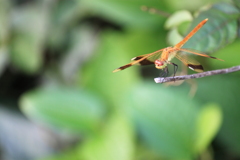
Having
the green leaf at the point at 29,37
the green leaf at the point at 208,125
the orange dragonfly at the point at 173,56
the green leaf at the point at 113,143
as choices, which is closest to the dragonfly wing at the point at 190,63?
the orange dragonfly at the point at 173,56

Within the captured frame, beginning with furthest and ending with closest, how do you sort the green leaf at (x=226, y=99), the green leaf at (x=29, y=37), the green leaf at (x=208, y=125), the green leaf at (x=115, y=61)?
the green leaf at (x=29, y=37) → the green leaf at (x=115, y=61) → the green leaf at (x=226, y=99) → the green leaf at (x=208, y=125)

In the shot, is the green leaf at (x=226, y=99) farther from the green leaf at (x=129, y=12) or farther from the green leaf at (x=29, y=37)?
the green leaf at (x=29, y=37)

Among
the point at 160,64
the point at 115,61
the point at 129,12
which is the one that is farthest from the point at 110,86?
the point at 160,64

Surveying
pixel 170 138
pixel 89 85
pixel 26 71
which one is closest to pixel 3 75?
pixel 26 71

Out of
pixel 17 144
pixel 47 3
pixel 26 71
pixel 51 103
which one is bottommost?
pixel 17 144

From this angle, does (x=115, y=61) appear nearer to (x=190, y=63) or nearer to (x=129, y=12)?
(x=129, y=12)

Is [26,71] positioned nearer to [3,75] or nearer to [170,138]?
[3,75]

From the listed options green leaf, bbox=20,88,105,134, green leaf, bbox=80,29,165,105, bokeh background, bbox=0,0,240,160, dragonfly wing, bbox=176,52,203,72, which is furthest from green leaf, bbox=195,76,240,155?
dragonfly wing, bbox=176,52,203,72
